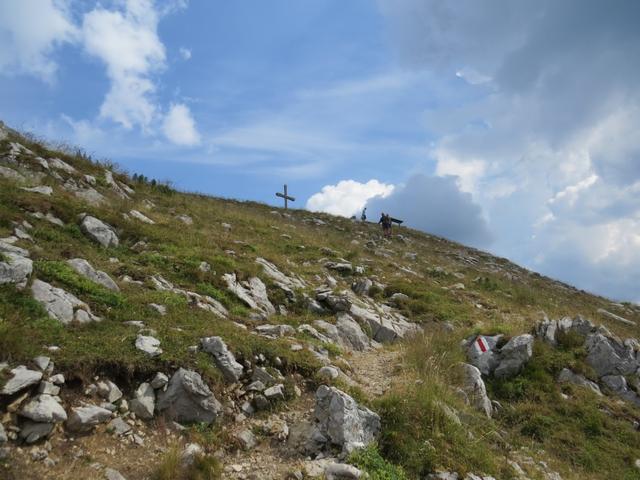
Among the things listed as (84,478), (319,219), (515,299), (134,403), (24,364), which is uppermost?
(319,219)

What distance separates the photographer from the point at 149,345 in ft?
26.8

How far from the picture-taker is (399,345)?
14055 millimetres

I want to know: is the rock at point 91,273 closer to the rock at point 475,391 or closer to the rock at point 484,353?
the rock at point 475,391

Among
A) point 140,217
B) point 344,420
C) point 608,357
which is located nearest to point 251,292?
point 140,217

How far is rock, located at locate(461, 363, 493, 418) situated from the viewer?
34.7 feet

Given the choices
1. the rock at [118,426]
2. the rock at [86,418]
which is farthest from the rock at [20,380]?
the rock at [118,426]

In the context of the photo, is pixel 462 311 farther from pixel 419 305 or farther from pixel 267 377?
pixel 267 377

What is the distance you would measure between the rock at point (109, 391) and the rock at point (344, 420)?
3.28 meters

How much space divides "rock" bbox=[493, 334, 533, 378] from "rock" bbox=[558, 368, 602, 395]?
96 cm

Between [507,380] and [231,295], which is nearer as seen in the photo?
[507,380]

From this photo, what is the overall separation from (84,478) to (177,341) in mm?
3167

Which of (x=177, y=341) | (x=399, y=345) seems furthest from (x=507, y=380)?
(x=177, y=341)

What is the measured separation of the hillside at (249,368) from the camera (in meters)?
6.64

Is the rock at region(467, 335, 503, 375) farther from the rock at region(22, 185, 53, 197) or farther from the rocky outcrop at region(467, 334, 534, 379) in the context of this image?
the rock at region(22, 185, 53, 197)
